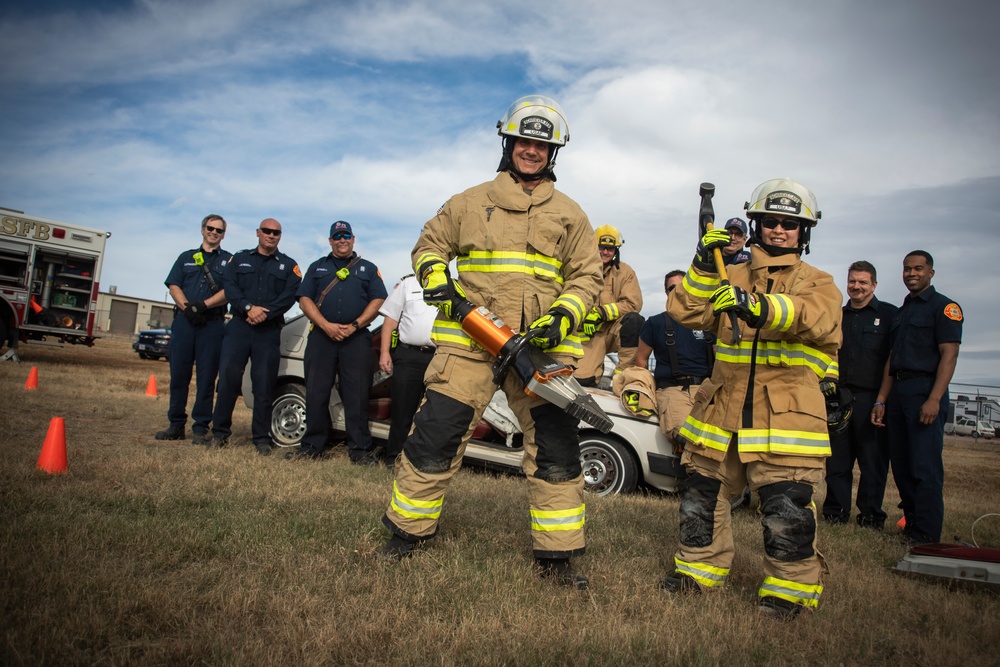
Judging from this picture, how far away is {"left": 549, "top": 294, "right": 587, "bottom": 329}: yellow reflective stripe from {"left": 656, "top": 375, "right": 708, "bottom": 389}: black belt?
2.83 m

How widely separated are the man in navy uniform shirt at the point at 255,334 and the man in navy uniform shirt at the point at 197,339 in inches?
10.1

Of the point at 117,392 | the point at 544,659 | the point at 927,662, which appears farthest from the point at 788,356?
the point at 117,392

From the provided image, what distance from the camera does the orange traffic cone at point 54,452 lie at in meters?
4.62

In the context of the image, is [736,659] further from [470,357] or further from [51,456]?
[51,456]

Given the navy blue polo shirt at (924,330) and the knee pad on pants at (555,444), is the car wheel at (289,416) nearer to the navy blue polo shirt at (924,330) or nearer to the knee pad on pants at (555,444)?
the knee pad on pants at (555,444)

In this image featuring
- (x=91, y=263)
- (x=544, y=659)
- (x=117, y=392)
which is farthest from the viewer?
(x=91, y=263)

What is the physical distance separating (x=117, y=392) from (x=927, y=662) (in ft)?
38.1

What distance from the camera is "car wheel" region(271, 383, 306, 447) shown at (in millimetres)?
7227

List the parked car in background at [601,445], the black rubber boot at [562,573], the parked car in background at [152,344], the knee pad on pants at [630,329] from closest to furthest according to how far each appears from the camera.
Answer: the black rubber boot at [562,573]
the parked car in background at [601,445]
the knee pad on pants at [630,329]
the parked car in background at [152,344]

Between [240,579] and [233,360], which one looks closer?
[240,579]

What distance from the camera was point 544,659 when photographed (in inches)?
95.2

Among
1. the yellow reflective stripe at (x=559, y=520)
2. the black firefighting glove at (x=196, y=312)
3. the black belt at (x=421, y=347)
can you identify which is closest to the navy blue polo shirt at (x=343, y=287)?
the black belt at (x=421, y=347)

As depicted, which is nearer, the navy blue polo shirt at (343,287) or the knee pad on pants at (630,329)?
the navy blue polo shirt at (343,287)

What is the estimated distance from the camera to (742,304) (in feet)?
10.1
